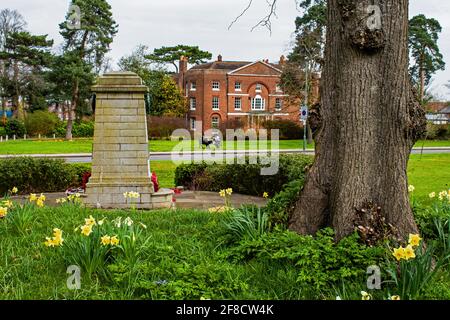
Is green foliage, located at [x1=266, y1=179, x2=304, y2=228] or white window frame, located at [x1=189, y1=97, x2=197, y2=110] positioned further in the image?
white window frame, located at [x1=189, y1=97, x2=197, y2=110]

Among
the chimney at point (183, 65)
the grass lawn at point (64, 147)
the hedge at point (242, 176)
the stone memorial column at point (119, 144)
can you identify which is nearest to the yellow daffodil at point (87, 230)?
the stone memorial column at point (119, 144)

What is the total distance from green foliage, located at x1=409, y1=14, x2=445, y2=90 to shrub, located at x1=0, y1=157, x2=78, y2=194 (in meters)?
46.5

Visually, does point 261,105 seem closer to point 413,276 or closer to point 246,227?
point 246,227

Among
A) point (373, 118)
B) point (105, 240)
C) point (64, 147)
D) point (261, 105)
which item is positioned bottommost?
point (64, 147)

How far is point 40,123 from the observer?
180 feet

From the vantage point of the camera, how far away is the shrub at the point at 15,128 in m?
53.2

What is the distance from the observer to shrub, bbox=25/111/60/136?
179 ft

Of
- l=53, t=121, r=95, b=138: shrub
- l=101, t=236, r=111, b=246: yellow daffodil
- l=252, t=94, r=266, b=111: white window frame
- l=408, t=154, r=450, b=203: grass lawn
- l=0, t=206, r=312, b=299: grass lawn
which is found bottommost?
l=408, t=154, r=450, b=203: grass lawn

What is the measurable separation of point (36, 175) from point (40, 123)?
140ft

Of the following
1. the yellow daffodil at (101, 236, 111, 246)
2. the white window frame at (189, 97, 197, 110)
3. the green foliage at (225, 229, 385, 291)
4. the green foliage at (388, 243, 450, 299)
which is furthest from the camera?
the white window frame at (189, 97, 197, 110)

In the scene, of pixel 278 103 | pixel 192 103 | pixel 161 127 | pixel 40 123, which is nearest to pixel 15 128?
pixel 40 123

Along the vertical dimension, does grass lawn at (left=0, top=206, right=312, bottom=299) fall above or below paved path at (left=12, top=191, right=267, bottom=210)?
above

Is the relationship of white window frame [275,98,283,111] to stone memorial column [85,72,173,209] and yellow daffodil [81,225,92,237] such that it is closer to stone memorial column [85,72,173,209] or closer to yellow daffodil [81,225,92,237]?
stone memorial column [85,72,173,209]

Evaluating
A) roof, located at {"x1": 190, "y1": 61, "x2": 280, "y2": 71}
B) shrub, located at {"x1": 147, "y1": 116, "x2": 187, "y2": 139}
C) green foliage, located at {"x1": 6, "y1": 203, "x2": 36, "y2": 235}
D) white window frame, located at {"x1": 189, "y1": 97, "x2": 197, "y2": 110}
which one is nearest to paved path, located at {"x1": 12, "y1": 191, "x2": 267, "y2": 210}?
green foliage, located at {"x1": 6, "y1": 203, "x2": 36, "y2": 235}
